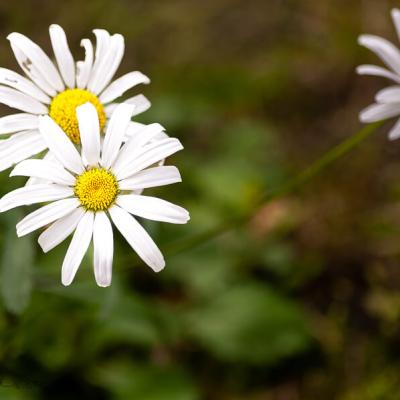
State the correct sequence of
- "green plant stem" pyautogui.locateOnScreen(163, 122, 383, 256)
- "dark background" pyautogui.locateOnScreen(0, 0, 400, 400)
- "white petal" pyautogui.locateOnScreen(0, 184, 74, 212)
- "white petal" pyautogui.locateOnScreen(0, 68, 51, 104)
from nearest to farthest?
"white petal" pyautogui.locateOnScreen(0, 184, 74, 212) < "white petal" pyautogui.locateOnScreen(0, 68, 51, 104) < "green plant stem" pyautogui.locateOnScreen(163, 122, 383, 256) < "dark background" pyautogui.locateOnScreen(0, 0, 400, 400)

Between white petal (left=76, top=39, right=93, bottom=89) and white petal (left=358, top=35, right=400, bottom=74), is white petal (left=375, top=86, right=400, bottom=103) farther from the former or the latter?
white petal (left=76, top=39, right=93, bottom=89)

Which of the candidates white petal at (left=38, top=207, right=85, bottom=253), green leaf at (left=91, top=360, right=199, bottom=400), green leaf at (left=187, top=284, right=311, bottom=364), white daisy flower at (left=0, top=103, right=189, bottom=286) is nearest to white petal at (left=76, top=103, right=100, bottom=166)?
white daisy flower at (left=0, top=103, right=189, bottom=286)

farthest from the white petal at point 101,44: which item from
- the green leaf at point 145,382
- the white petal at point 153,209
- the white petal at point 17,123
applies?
the green leaf at point 145,382

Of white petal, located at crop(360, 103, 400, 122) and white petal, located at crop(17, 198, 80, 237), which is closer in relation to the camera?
white petal, located at crop(17, 198, 80, 237)

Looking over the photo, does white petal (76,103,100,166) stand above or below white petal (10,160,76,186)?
above

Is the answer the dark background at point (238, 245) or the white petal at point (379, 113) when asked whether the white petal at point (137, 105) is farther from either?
the white petal at point (379, 113)

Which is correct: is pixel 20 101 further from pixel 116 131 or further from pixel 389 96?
pixel 389 96

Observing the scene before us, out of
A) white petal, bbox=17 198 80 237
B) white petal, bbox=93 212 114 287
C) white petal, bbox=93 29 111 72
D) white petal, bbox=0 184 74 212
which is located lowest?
white petal, bbox=93 212 114 287

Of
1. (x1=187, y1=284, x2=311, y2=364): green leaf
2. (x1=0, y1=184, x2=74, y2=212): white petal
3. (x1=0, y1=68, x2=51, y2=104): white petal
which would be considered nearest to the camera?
(x1=0, y1=184, x2=74, y2=212): white petal
